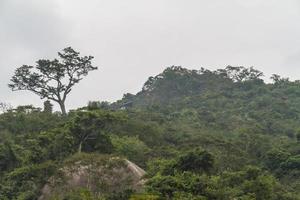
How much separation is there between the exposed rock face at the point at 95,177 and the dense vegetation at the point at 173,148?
2.38 feet

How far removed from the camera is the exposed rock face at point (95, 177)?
30031mm

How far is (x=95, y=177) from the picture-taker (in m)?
30.4

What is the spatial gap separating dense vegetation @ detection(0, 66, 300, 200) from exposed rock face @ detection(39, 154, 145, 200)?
72 cm

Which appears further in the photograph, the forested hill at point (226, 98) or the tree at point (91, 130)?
the forested hill at point (226, 98)

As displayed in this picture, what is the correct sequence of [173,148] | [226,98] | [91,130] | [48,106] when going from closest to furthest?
[91,130] < [173,148] < [48,106] < [226,98]

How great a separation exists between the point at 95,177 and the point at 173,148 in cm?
1069

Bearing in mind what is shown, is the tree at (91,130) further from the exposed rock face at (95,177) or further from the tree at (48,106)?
the tree at (48,106)

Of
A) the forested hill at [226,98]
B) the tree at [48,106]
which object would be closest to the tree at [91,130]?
the tree at [48,106]

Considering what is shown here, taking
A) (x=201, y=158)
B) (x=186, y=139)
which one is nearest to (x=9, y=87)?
(x=186, y=139)

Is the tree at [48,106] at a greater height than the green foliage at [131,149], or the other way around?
the tree at [48,106]

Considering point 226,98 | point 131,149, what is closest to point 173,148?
point 131,149

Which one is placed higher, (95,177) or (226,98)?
(226,98)

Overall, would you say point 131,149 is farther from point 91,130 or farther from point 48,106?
point 48,106

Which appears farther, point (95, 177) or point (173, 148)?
point (173, 148)
